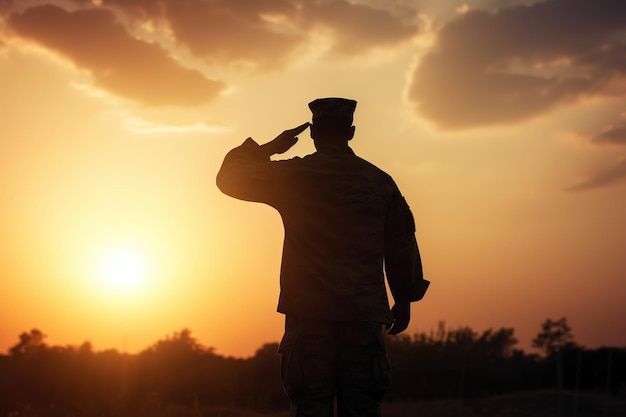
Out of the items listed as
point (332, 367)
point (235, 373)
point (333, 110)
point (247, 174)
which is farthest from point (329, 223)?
point (235, 373)

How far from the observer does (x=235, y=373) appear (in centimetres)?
2744

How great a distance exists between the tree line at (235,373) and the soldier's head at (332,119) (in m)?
18.7

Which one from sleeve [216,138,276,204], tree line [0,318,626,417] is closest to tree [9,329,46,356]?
tree line [0,318,626,417]

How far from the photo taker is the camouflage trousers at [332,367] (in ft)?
17.1

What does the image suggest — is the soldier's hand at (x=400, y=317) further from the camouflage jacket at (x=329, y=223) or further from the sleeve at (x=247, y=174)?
the sleeve at (x=247, y=174)

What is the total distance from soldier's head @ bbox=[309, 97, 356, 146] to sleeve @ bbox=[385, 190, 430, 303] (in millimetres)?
527

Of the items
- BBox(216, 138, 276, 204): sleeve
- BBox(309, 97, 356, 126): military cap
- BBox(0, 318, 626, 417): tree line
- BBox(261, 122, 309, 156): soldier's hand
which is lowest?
BBox(0, 318, 626, 417): tree line

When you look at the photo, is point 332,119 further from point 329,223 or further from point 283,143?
point 329,223

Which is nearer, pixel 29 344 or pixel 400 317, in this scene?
pixel 400 317

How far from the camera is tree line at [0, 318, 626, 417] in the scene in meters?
25.7

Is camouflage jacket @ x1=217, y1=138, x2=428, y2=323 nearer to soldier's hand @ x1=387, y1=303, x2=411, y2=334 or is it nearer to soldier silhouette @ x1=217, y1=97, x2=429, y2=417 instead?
soldier silhouette @ x1=217, y1=97, x2=429, y2=417

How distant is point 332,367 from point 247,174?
1.32 m

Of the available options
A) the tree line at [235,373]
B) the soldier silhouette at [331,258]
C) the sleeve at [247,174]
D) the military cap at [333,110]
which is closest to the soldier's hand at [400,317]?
the soldier silhouette at [331,258]

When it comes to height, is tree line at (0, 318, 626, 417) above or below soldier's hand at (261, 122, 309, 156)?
below
